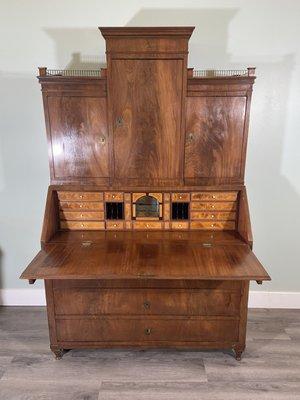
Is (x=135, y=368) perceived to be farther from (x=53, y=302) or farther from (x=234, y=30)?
(x=234, y=30)

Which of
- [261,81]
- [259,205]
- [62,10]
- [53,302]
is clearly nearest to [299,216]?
[259,205]

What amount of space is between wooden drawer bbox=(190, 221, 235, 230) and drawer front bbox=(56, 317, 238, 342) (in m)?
0.63

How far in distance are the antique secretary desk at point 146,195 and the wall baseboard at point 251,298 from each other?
0.71 metres

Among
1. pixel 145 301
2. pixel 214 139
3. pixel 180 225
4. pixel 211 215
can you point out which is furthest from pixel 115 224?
pixel 214 139

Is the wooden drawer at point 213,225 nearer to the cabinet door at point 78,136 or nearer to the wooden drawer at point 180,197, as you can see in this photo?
the wooden drawer at point 180,197

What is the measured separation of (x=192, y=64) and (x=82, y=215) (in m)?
1.39

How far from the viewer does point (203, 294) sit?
208 centimetres

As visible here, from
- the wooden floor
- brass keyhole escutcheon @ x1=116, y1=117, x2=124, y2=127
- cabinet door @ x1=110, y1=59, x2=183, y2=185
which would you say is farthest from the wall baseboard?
brass keyhole escutcheon @ x1=116, y1=117, x2=124, y2=127

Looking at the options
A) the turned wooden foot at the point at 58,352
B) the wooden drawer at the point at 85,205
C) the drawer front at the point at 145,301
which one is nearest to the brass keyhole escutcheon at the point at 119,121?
the wooden drawer at the point at 85,205

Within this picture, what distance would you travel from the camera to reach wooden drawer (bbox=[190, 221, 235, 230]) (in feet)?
7.62

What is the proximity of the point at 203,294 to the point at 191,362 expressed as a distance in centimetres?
53

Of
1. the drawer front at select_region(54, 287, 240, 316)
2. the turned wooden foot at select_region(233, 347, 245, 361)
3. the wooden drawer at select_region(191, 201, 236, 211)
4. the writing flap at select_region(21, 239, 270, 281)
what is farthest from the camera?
the wooden drawer at select_region(191, 201, 236, 211)

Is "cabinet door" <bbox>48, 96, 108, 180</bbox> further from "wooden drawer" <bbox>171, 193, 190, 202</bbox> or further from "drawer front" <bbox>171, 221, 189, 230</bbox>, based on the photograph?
"drawer front" <bbox>171, 221, 189, 230</bbox>

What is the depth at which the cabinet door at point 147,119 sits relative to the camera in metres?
2.04
